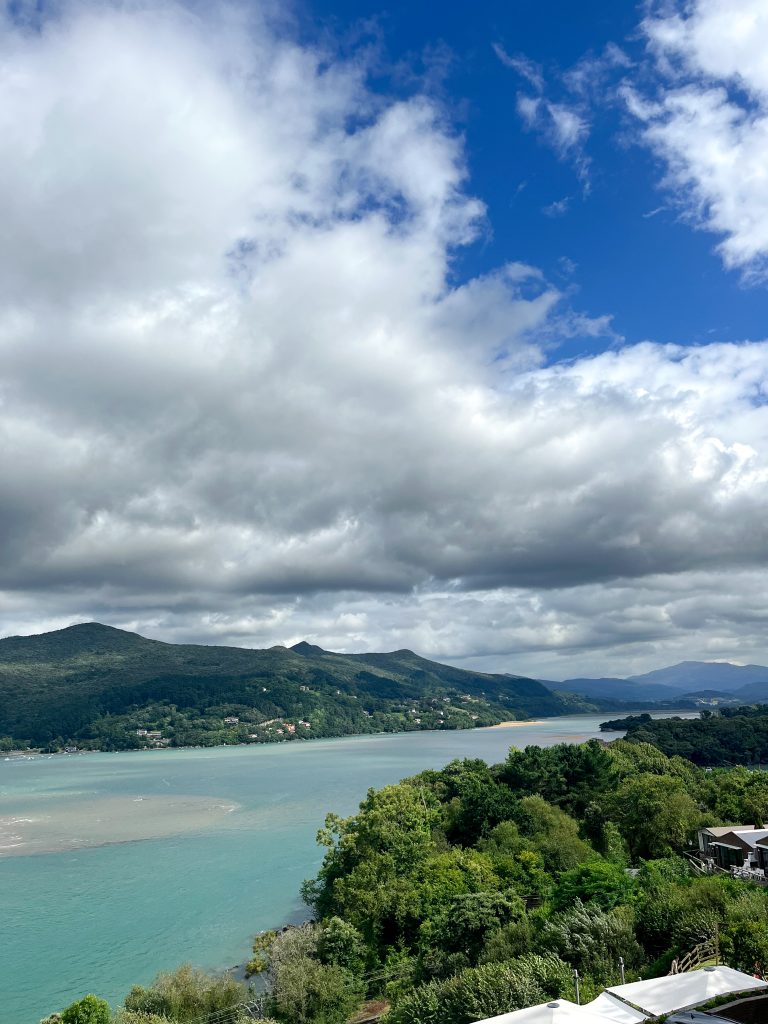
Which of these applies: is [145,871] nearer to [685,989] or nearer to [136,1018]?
[136,1018]

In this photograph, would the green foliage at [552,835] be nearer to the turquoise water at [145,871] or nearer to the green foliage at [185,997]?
the turquoise water at [145,871]

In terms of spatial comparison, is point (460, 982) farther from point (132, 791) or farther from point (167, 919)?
point (132, 791)

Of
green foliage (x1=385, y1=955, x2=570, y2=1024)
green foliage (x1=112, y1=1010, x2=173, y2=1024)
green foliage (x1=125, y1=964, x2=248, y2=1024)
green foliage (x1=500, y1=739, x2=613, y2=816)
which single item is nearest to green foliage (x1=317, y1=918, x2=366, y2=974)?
green foliage (x1=125, y1=964, x2=248, y2=1024)

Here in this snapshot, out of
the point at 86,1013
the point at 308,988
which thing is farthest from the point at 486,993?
the point at 86,1013

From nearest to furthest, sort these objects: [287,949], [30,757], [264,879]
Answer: [287,949] → [264,879] → [30,757]

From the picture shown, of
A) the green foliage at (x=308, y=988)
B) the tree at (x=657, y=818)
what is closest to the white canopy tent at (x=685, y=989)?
the green foliage at (x=308, y=988)

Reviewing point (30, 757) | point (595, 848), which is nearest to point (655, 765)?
point (595, 848)
